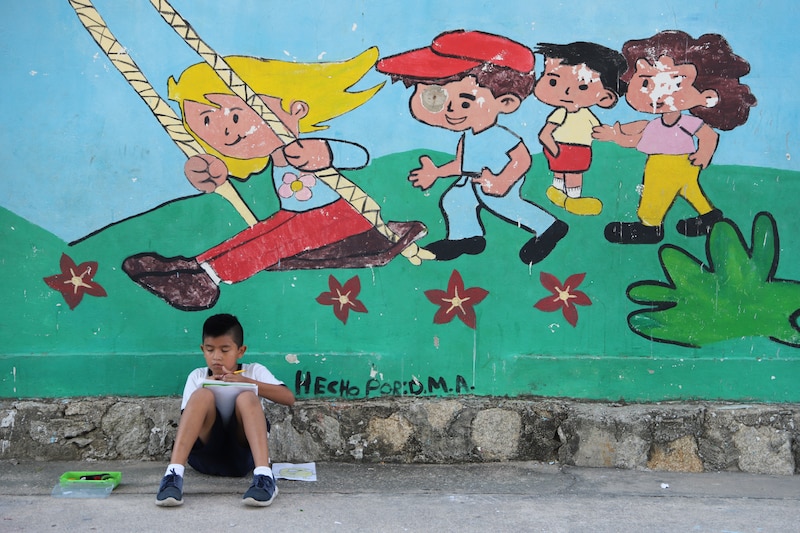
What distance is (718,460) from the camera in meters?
4.02

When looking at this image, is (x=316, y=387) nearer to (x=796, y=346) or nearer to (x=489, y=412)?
(x=489, y=412)

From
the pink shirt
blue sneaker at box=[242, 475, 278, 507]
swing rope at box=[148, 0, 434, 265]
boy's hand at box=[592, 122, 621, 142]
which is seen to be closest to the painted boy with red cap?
swing rope at box=[148, 0, 434, 265]

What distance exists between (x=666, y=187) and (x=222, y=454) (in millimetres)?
2499

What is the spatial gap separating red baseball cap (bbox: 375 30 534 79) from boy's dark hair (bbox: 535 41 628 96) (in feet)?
0.39

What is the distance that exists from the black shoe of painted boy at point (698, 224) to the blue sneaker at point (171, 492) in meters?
2.65

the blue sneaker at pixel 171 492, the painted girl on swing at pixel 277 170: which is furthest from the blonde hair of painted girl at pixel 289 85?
the blue sneaker at pixel 171 492

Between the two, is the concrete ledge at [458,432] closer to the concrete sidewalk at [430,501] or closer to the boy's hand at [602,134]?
the concrete sidewalk at [430,501]

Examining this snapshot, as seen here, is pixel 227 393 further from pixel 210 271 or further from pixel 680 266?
pixel 680 266

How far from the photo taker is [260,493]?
3.32 metres

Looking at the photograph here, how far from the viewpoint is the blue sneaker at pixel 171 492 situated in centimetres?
329

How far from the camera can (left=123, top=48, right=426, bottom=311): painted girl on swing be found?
4.14 metres

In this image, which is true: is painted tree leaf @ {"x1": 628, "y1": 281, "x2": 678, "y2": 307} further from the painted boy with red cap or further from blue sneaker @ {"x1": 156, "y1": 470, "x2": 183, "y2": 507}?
blue sneaker @ {"x1": 156, "y1": 470, "x2": 183, "y2": 507}

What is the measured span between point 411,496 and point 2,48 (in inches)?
116

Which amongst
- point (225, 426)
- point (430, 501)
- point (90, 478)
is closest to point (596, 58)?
point (430, 501)
